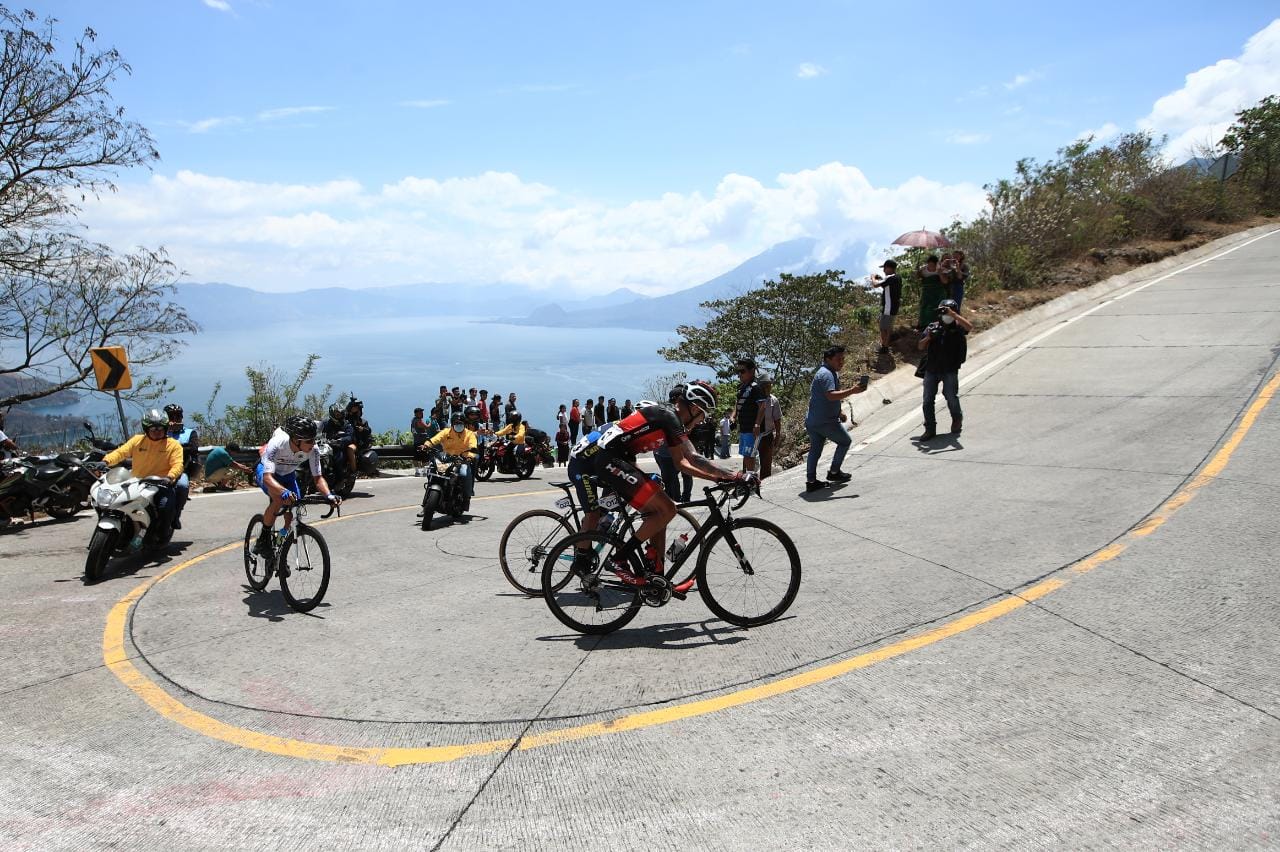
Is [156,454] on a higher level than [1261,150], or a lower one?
lower

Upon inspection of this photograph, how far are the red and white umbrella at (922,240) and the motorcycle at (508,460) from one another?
403 inches

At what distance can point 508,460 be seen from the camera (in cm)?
1644

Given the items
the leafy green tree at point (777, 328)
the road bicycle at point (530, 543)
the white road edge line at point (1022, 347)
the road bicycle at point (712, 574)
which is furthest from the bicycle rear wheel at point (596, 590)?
the leafy green tree at point (777, 328)

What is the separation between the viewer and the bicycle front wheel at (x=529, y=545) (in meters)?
6.68

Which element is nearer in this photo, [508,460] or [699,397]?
[699,397]

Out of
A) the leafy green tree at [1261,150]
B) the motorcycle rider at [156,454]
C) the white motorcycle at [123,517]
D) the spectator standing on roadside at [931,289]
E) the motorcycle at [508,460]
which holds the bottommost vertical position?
the motorcycle at [508,460]

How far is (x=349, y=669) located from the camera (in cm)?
500

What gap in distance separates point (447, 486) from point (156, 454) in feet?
11.7

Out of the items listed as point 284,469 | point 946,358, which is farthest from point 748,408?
point 284,469

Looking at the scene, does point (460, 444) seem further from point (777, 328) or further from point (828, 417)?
point (777, 328)

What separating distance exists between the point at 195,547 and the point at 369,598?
3.60 metres

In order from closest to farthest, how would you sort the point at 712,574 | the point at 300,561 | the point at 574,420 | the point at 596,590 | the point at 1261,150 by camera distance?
the point at 712,574, the point at 596,590, the point at 300,561, the point at 574,420, the point at 1261,150

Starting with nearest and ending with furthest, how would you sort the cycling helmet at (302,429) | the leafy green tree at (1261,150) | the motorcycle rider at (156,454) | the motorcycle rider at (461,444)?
the cycling helmet at (302,429), the motorcycle rider at (156,454), the motorcycle rider at (461,444), the leafy green tree at (1261,150)

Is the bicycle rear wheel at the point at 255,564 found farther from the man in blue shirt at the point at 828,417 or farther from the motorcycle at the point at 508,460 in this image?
the motorcycle at the point at 508,460
